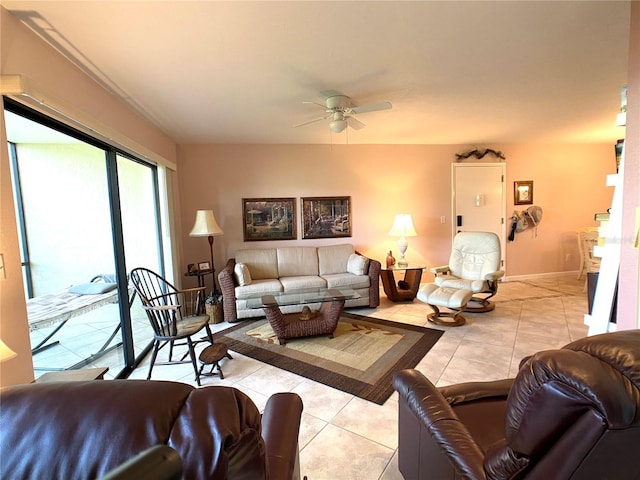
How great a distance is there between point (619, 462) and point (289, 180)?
4354 millimetres

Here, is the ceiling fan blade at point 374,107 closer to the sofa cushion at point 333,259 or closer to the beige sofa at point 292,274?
the beige sofa at point 292,274

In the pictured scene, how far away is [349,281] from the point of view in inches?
152

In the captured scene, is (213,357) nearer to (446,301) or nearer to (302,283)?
(302,283)

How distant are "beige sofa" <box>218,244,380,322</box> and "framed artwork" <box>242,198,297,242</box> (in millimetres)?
305

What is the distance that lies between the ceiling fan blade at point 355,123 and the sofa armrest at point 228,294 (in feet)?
7.78

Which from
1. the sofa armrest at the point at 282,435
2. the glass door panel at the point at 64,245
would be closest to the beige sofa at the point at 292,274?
the glass door panel at the point at 64,245

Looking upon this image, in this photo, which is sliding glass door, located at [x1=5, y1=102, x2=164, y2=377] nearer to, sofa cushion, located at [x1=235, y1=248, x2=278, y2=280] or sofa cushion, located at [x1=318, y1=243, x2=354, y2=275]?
sofa cushion, located at [x1=235, y1=248, x2=278, y2=280]

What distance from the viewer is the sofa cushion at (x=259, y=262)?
4.13 m

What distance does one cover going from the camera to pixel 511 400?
677mm

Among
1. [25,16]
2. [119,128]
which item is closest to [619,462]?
[25,16]

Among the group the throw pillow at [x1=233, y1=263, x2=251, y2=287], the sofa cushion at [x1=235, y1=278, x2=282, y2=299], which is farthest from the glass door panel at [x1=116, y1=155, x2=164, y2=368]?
the sofa cushion at [x1=235, y1=278, x2=282, y2=299]

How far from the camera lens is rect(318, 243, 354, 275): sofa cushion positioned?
432 centimetres

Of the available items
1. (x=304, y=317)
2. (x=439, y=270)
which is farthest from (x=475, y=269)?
(x=304, y=317)

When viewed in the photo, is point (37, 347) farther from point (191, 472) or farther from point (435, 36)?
point (435, 36)
